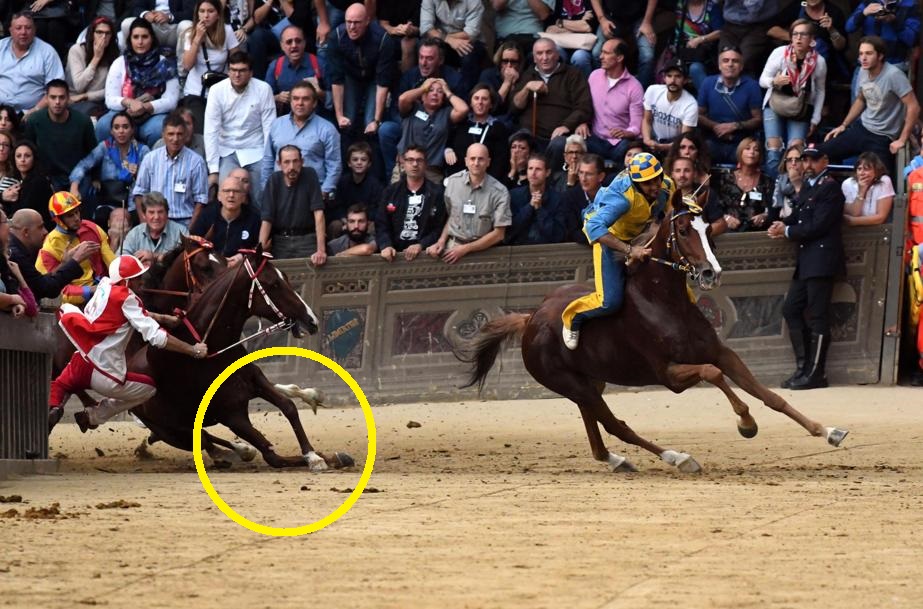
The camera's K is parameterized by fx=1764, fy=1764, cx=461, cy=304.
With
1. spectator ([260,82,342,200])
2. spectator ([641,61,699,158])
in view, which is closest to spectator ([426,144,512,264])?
spectator ([260,82,342,200])

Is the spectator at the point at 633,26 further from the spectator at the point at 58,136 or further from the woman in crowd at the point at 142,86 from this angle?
the spectator at the point at 58,136

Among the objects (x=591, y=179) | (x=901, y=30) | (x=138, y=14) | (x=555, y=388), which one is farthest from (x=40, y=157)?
(x=901, y=30)

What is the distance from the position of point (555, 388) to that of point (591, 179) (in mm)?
3402

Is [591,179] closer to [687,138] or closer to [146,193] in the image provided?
[687,138]

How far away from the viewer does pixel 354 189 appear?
1856 cm

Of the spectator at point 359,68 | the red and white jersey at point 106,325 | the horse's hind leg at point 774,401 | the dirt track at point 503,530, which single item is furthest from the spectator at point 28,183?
the horse's hind leg at point 774,401

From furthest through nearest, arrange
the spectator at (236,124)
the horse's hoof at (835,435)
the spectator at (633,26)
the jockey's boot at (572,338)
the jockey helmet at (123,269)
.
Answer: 1. the spectator at (236,124)
2. the spectator at (633,26)
3. the jockey's boot at (572,338)
4. the jockey helmet at (123,269)
5. the horse's hoof at (835,435)

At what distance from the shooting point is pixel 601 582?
841 centimetres

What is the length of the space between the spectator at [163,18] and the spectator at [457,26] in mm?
2884

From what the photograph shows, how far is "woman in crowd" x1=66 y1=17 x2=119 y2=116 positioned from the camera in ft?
67.1

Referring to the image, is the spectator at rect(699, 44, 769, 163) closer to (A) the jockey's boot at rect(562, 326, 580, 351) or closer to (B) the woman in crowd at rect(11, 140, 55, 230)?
(A) the jockey's boot at rect(562, 326, 580, 351)

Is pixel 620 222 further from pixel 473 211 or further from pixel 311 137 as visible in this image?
pixel 311 137

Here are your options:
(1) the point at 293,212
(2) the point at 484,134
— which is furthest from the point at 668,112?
(1) the point at 293,212

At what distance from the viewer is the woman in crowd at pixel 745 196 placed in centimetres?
1766
